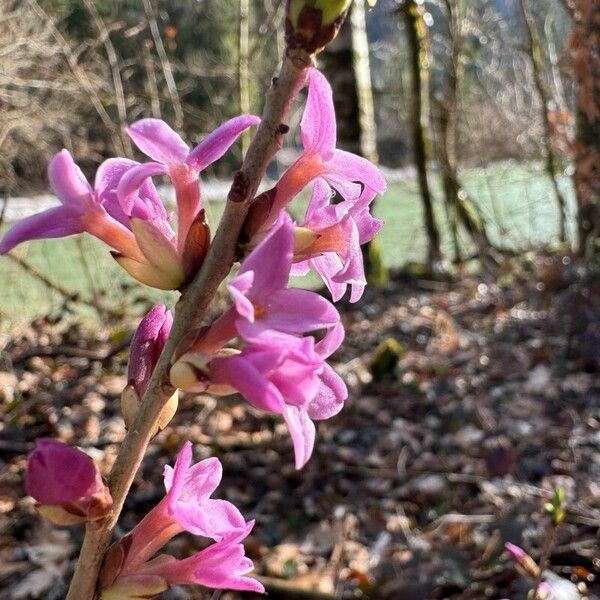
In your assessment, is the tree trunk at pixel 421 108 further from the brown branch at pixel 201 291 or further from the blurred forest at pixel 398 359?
the brown branch at pixel 201 291

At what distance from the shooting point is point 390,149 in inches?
677

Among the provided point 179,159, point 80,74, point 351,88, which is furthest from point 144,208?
point 351,88

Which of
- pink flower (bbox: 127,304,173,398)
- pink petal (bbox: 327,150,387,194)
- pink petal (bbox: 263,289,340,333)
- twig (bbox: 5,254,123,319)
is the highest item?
pink petal (bbox: 327,150,387,194)

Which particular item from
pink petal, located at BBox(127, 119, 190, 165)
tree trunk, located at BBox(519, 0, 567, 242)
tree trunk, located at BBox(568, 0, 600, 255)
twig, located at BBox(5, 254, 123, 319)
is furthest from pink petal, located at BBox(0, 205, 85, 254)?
tree trunk, located at BBox(519, 0, 567, 242)

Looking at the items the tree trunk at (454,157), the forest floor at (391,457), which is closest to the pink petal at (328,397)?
the forest floor at (391,457)

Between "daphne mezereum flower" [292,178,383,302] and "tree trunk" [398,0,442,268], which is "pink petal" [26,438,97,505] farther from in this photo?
"tree trunk" [398,0,442,268]

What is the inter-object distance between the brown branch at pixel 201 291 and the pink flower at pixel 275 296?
66 millimetres

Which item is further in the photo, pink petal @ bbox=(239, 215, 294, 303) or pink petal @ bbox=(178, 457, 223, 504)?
pink petal @ bbox=(178, 457, 223, 504)

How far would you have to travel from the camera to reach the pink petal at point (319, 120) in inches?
29.8

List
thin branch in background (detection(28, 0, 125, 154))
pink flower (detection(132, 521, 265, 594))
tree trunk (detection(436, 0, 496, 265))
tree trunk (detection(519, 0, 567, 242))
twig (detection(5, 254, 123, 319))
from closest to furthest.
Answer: pink flower (detection(132, 521, 265, 594)) < twig (detection(5, 254, 123, 319)) < thin branch in background (detection(28, 0, 125, 154)) < tree trunk (detection(519, 0, 567, 242)) < tree trunk (detection(436, 0, 496, 265))

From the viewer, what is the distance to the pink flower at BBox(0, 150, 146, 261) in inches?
30.0

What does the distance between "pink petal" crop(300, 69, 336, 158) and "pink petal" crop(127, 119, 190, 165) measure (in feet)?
0.43

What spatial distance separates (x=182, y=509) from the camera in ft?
2.70

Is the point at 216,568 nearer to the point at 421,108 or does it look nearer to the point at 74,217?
the point at 74,217
